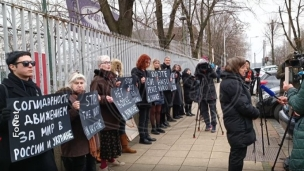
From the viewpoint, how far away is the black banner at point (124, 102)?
4.81 metres

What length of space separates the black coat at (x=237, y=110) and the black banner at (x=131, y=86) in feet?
6.62

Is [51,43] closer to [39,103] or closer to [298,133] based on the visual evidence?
[39,103]

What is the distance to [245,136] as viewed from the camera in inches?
144

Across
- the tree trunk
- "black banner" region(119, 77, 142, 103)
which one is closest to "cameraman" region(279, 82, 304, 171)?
"black banner" region(119, 77, 142, 103)

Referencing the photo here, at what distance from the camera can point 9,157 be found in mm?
2555

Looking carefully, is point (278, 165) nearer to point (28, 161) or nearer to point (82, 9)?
point (28, 161)

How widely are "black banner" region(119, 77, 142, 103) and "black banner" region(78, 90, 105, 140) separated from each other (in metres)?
1.19

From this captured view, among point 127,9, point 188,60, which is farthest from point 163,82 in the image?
point 188,60

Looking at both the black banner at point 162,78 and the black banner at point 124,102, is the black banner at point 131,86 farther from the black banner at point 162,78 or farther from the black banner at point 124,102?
the black banner at point 162,78

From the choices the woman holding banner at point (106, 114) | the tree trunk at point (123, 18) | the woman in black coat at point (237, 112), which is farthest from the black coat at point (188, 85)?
the woman in black coat at point (237, 112)

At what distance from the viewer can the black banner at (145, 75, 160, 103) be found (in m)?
6.23

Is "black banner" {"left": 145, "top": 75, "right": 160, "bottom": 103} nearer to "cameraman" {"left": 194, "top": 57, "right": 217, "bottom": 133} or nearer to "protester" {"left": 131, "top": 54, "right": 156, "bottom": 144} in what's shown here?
"protester" {"left": 131, "top": 54, "right": 156, "bottom": 144}

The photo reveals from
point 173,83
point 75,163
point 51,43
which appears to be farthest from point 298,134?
point 173,83

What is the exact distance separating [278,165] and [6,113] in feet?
13.3
